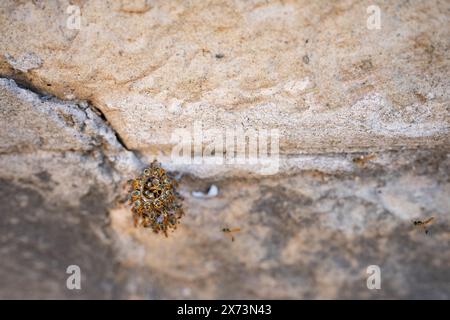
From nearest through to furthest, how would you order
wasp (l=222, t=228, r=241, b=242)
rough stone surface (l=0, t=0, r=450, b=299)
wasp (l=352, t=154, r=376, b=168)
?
rough stone surface (l=0, t=0, r=450, b=299) < wasp (l=352, t=154, r=376, b=168) < wasp (l=222, t=228, r=241, b=242)

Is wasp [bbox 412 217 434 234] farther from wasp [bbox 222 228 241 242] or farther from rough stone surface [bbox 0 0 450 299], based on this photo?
wasp [bbox 222 228 241 242]

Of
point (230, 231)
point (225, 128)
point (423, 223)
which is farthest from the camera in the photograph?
point (230, 231)

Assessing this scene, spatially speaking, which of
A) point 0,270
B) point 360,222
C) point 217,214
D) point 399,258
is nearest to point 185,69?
point 217,214

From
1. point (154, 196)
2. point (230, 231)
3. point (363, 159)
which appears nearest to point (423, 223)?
point (363, 159)

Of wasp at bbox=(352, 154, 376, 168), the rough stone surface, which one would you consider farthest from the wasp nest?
wasp at bbox=(352, 154, 376, 168)

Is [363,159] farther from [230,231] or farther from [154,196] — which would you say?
[154,196]

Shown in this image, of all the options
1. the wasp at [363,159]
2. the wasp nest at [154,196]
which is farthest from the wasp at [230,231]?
the wasp at [363,159]
